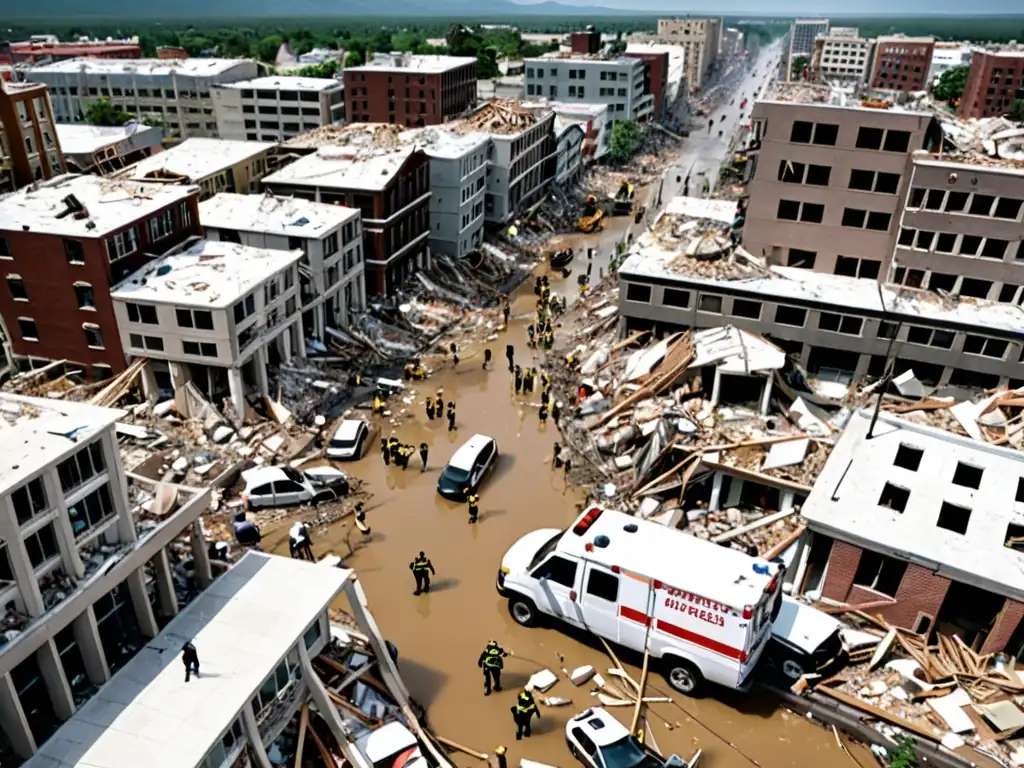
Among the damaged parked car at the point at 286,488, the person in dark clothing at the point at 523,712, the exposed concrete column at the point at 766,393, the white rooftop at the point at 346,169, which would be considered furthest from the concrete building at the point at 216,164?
the person in dark clothing at the point at 523,712

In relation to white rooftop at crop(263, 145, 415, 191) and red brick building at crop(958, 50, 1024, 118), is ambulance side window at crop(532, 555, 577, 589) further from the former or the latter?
red brick building at crop(958, 50, 1024, 118)

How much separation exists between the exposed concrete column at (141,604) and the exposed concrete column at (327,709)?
4.03 metres

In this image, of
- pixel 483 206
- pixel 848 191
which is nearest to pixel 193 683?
pixel 848 191

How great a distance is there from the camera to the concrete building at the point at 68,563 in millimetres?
16438

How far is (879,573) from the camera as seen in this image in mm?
23750

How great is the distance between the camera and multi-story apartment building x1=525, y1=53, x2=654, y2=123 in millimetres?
100938

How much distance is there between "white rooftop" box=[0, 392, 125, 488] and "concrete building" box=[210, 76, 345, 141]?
2792 inches

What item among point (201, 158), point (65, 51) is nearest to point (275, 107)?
point (201, 158)

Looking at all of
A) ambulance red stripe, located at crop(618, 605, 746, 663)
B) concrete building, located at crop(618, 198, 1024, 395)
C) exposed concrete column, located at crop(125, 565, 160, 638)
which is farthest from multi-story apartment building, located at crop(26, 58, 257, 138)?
ambulance red stripe, located at crop(618, 605, 746, 663)

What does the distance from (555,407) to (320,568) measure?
19.3 m

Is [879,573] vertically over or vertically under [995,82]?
under

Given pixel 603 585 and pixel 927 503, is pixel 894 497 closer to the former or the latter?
pixel 927 503

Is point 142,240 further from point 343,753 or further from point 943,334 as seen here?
point 943,334

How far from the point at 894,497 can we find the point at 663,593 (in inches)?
388
